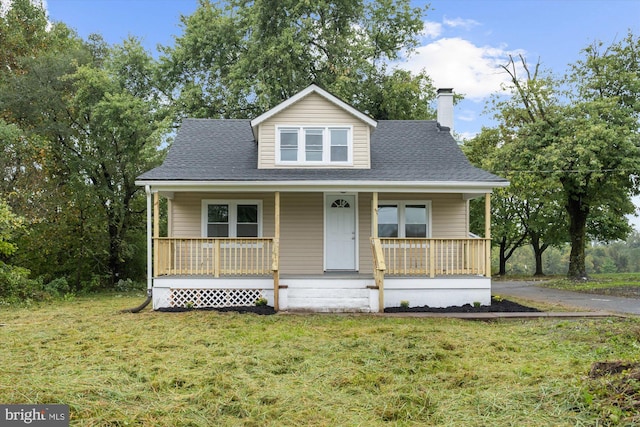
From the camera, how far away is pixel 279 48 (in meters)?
20.8

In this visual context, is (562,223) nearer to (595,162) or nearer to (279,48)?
(595,162)

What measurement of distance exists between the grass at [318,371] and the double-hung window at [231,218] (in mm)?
4108

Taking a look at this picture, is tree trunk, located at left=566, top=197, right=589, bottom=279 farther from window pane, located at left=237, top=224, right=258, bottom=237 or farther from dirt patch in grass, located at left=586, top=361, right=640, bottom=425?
dirt patch in grass, located at left=586, top=361, right=640, bottom=425

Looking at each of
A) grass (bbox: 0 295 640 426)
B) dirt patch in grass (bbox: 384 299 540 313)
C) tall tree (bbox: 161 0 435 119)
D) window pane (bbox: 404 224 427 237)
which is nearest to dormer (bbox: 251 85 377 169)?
window pane (bbox: 404 224 427 237)

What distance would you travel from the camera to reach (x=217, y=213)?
13516mm

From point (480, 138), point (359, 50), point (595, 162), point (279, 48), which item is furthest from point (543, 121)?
point (279, 48)

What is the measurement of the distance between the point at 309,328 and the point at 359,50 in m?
16.8

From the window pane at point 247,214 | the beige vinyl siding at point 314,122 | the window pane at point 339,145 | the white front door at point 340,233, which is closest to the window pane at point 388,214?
the white front door at point 340,233

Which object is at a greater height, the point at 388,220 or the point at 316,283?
the point at 388,220

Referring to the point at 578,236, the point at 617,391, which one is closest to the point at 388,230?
the point at 617,391

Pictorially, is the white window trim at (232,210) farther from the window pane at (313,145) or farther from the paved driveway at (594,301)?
the paved driveway at (594,301)

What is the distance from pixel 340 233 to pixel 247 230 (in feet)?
8.67

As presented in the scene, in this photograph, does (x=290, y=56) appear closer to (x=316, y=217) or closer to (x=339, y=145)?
(x=339, y=145)

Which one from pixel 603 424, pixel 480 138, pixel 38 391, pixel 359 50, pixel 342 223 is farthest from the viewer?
pixel 480 138
